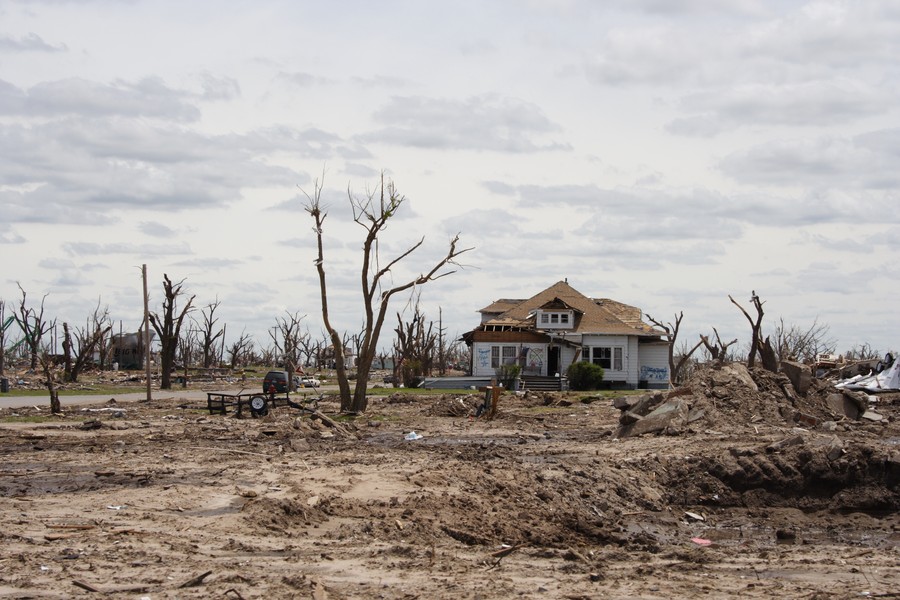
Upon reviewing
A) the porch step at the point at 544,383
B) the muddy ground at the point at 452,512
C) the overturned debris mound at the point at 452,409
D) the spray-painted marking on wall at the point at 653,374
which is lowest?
the muddy ground at the point at 452,512

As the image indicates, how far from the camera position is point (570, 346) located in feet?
171

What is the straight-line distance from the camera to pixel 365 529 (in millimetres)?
11258

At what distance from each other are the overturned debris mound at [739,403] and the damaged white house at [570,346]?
25.6 metres

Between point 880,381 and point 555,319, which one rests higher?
point 555,319

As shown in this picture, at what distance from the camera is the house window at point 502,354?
173ft

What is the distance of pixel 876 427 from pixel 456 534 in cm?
1569

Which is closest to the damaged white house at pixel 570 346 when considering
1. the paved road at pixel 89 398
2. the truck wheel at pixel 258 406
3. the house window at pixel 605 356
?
the house window at pixel 605 356

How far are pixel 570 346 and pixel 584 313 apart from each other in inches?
115

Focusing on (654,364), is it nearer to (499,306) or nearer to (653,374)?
(653,374)

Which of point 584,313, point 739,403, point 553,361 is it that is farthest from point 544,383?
point 739,403

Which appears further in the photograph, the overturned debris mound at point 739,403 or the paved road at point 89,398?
the paved road at point 89,398

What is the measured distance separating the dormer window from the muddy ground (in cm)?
3034

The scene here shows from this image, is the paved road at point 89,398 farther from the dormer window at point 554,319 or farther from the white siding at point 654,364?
the white siding at point 654,364

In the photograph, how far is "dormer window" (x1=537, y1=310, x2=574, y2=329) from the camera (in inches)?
2101
